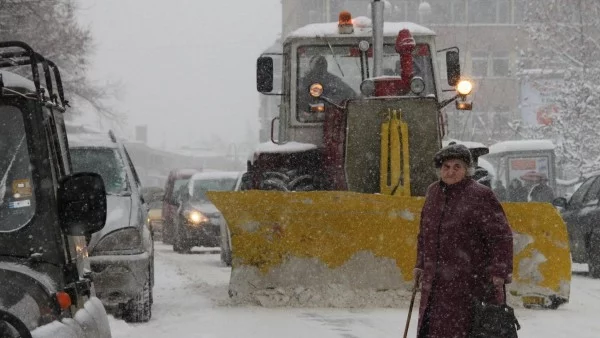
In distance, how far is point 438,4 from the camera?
65.9 meters

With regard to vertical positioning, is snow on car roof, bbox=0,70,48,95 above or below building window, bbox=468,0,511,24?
below

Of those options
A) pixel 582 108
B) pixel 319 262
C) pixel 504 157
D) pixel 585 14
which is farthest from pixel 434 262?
pixel 585 14

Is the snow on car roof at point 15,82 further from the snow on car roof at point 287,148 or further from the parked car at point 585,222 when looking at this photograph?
the parked car at point 585,222

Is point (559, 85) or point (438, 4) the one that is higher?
Result: point (438, 4)

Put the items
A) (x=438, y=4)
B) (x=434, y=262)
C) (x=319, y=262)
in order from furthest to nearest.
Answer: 1. (x=438, y=4)
2. (x=319, y=262)
3. (x=434, y=262)

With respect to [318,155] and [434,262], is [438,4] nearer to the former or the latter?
[318,155]

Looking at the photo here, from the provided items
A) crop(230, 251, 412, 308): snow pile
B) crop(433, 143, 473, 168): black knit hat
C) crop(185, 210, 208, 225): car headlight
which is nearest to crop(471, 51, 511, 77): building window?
crop(185, 210, 208, 225): car headlight

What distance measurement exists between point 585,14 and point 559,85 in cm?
316

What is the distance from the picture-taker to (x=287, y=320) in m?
10.3

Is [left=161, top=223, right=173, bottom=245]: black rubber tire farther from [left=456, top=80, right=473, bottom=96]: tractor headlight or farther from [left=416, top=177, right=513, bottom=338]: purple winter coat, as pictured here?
[left=416, top=177, right=513, bottom=338]: purple winter coat

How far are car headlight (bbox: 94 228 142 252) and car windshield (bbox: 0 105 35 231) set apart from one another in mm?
4681

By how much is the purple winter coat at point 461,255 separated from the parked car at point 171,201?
1611 centimetres

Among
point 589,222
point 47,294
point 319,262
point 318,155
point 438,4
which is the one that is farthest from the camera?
point 438,4

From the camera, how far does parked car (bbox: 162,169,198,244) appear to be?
23938 millimetres
